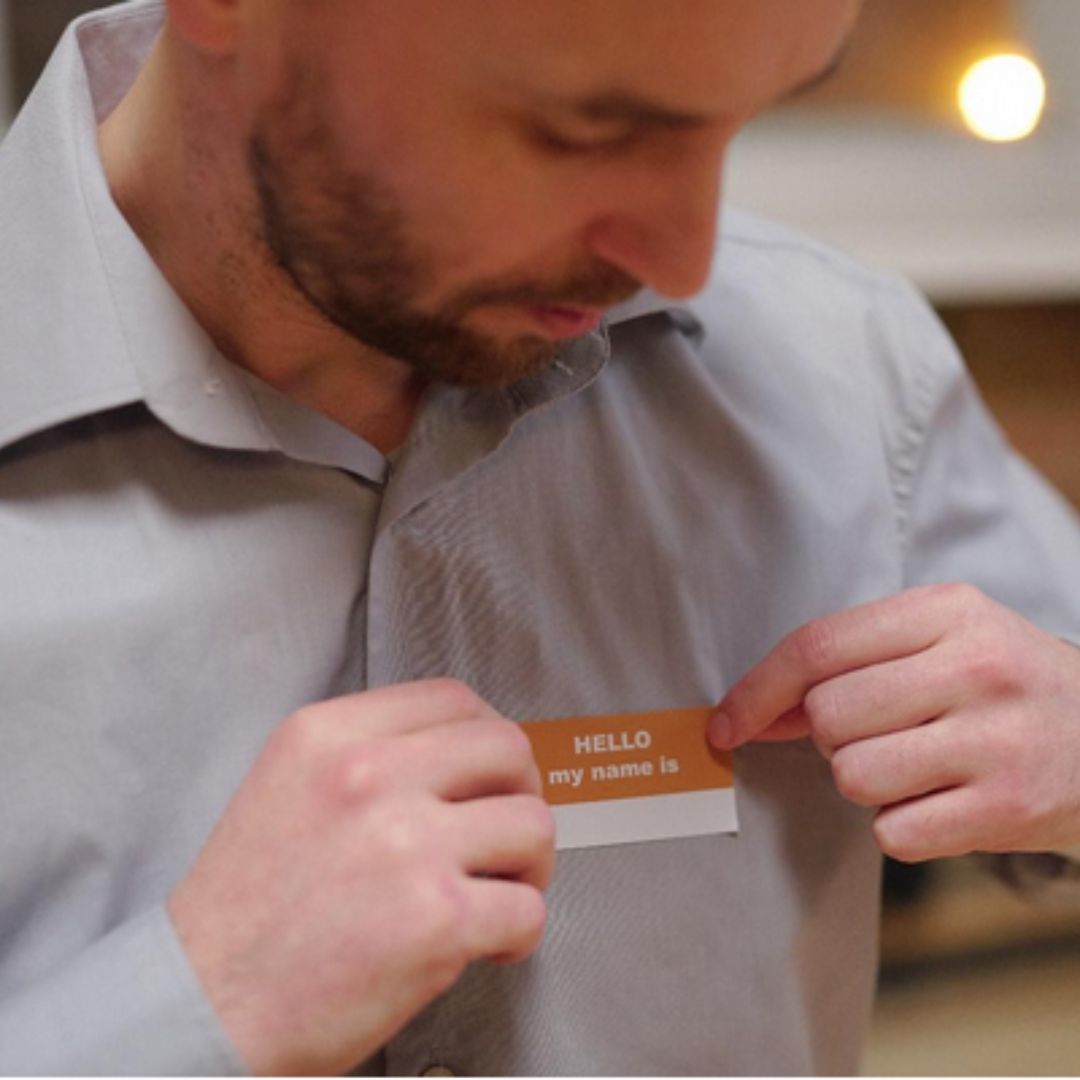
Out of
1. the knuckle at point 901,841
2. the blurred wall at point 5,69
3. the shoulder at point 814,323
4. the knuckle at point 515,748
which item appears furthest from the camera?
the blurred wall at point 5,69

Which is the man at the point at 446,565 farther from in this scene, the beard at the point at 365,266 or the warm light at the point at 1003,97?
the warm light at the point at 1003,97

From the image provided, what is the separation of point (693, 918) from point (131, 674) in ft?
1.30

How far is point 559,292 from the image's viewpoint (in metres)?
0.80

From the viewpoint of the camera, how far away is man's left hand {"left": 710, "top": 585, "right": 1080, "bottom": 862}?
3.03 ft

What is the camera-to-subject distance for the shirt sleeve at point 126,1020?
74 cm

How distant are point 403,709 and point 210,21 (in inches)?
14.5

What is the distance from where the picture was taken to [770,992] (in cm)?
104

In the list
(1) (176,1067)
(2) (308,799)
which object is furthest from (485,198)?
(1) (176,1067)

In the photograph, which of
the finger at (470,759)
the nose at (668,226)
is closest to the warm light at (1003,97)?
the nose at (668,226)

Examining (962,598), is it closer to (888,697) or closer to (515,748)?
(888,697)

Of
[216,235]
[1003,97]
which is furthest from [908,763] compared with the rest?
[1003,97]

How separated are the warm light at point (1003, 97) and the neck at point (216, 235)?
4.76 feet

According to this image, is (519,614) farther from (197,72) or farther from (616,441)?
(197,72)

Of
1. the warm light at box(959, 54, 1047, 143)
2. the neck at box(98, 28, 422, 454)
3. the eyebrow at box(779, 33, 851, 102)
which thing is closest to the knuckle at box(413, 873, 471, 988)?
the neck at box(98, 28, 422, 454)
